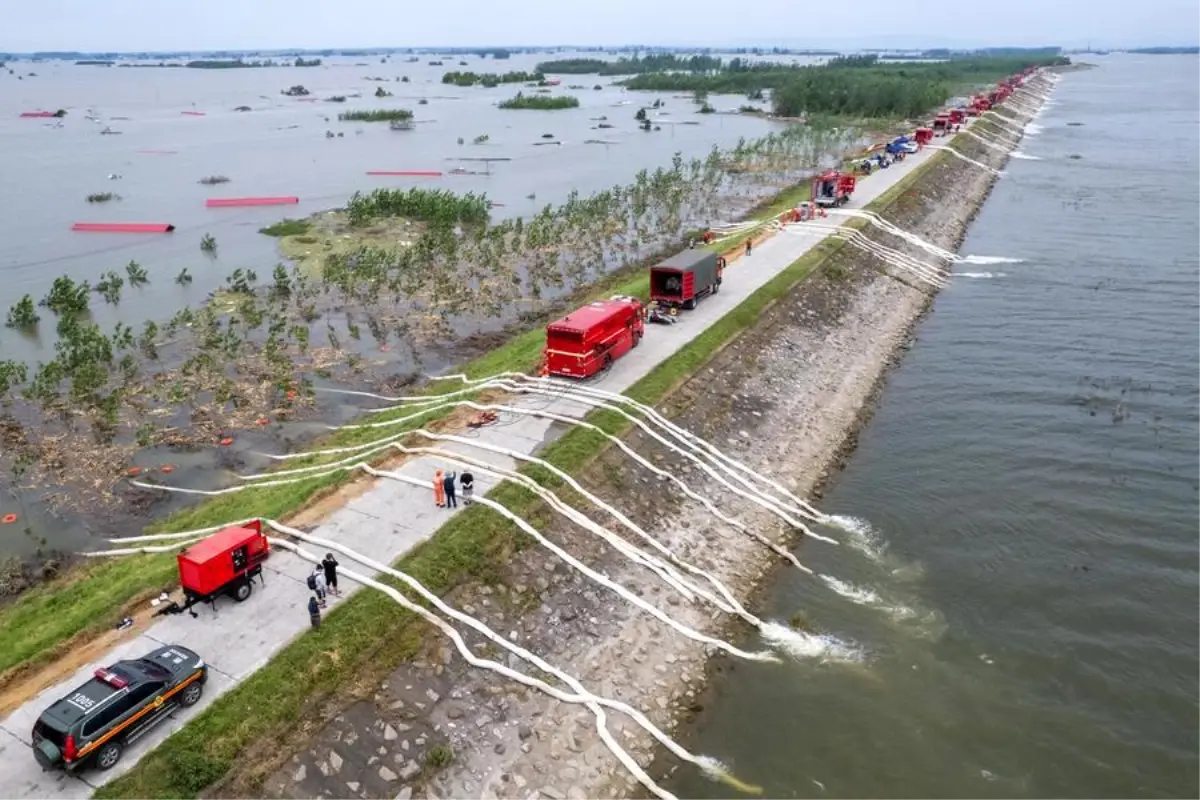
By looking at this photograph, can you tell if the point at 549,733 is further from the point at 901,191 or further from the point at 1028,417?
the point at 901,191

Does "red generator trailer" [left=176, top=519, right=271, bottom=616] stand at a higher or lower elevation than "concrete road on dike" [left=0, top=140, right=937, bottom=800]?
higher

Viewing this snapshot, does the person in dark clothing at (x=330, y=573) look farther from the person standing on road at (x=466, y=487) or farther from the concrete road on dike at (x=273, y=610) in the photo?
the person standing on road at (x=466, y=487)

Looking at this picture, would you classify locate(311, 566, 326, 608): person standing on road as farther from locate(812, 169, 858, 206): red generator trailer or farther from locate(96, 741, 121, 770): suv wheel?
locate(812, 169, 858, 206): red generator trailer

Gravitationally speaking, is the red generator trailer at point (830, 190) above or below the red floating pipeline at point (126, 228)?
above

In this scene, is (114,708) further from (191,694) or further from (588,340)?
(588,340)

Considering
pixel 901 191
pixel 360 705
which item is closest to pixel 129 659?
pixel 360 705

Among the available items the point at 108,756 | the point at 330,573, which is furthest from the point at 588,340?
the point at 108,756

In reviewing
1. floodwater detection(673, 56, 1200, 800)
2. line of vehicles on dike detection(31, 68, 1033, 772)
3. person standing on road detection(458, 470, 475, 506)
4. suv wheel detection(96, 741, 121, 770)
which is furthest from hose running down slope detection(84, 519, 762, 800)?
suv wheel detection(96, 741, 121, 770)

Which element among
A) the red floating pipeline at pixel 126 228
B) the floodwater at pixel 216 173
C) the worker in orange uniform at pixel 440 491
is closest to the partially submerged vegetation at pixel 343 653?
the worker in orange uniform at pixel 440 491
